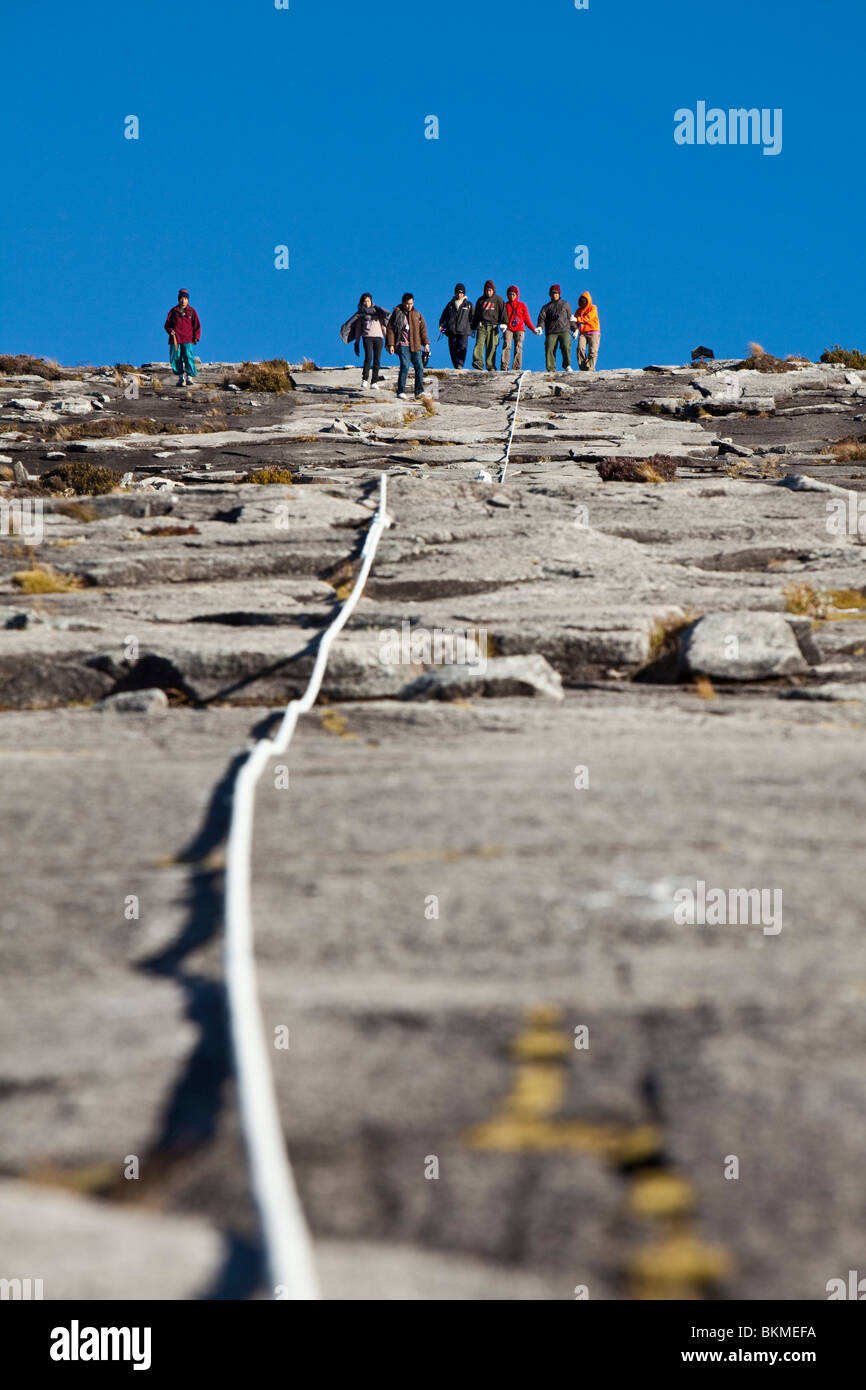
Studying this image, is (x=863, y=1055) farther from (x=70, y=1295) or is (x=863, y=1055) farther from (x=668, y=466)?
(x=668, y=466)

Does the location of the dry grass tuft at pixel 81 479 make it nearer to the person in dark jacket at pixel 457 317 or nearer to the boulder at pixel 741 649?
the boulder at pixel 741 649

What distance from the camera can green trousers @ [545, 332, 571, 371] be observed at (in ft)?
95.0

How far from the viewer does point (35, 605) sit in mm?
7352

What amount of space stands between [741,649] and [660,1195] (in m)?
4.32

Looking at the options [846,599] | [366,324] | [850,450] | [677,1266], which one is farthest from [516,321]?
[677,1266]

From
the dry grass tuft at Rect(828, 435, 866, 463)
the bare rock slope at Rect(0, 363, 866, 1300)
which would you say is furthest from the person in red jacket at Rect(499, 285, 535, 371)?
the bare rock slope at Rect(0, 363, 866, 1300)

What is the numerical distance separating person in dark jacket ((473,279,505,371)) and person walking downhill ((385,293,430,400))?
3.91m

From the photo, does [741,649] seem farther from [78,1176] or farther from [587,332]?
[587,332]

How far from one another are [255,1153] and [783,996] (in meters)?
1.28

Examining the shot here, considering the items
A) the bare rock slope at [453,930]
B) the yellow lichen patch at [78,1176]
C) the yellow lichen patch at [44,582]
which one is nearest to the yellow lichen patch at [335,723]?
the bare rock slope at [453,930]

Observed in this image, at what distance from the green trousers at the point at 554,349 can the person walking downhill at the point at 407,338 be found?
5.36 meters

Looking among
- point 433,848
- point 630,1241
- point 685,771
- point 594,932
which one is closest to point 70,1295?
point 630,1241

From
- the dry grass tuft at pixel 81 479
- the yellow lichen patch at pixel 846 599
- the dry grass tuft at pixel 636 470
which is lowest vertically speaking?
the yellow lichen patch at pixel 846 599

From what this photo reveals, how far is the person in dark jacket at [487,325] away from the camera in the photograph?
28266mm
